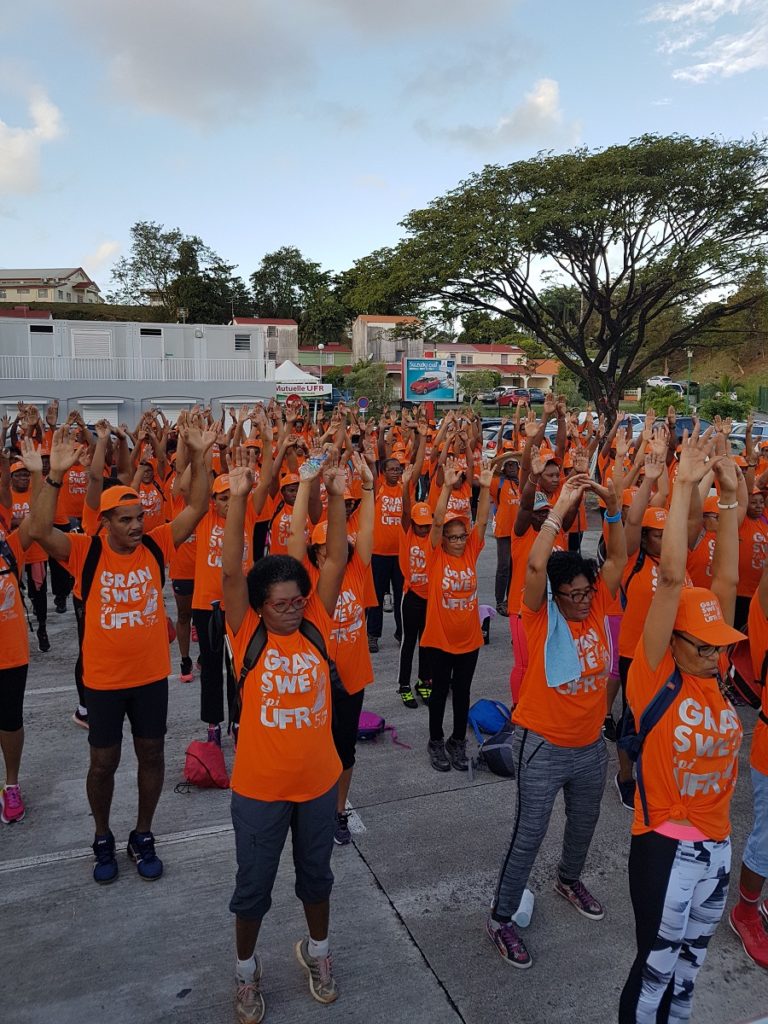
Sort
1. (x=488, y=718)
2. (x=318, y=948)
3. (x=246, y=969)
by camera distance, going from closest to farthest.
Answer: (x=246, y=969), (x=318, y=948), (x=488, y=718)

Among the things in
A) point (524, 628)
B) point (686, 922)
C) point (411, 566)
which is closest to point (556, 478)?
point (411, 566)

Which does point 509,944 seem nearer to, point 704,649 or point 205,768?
point 704,649

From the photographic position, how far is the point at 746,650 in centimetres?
398

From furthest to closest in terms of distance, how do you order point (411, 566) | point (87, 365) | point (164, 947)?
1. point (87, 365)
2. point (411, 566)
3. point (164, 947)

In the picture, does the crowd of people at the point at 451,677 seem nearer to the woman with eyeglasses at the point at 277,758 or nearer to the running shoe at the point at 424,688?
the woman with eyeglasses at the point at 277,758

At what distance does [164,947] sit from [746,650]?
10.8 feet

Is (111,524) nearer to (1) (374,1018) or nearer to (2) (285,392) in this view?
(1) (374,1018)

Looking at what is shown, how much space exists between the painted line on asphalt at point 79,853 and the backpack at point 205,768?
0.40 metres

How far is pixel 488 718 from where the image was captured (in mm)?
5125

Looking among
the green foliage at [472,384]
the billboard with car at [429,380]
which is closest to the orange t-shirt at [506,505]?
the billboard with car at [429,380]

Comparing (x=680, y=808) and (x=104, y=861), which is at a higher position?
(x=680, y=808)

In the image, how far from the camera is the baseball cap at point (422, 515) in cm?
570

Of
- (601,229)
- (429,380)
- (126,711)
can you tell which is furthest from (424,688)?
(429,380)

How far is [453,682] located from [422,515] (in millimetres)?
1436
